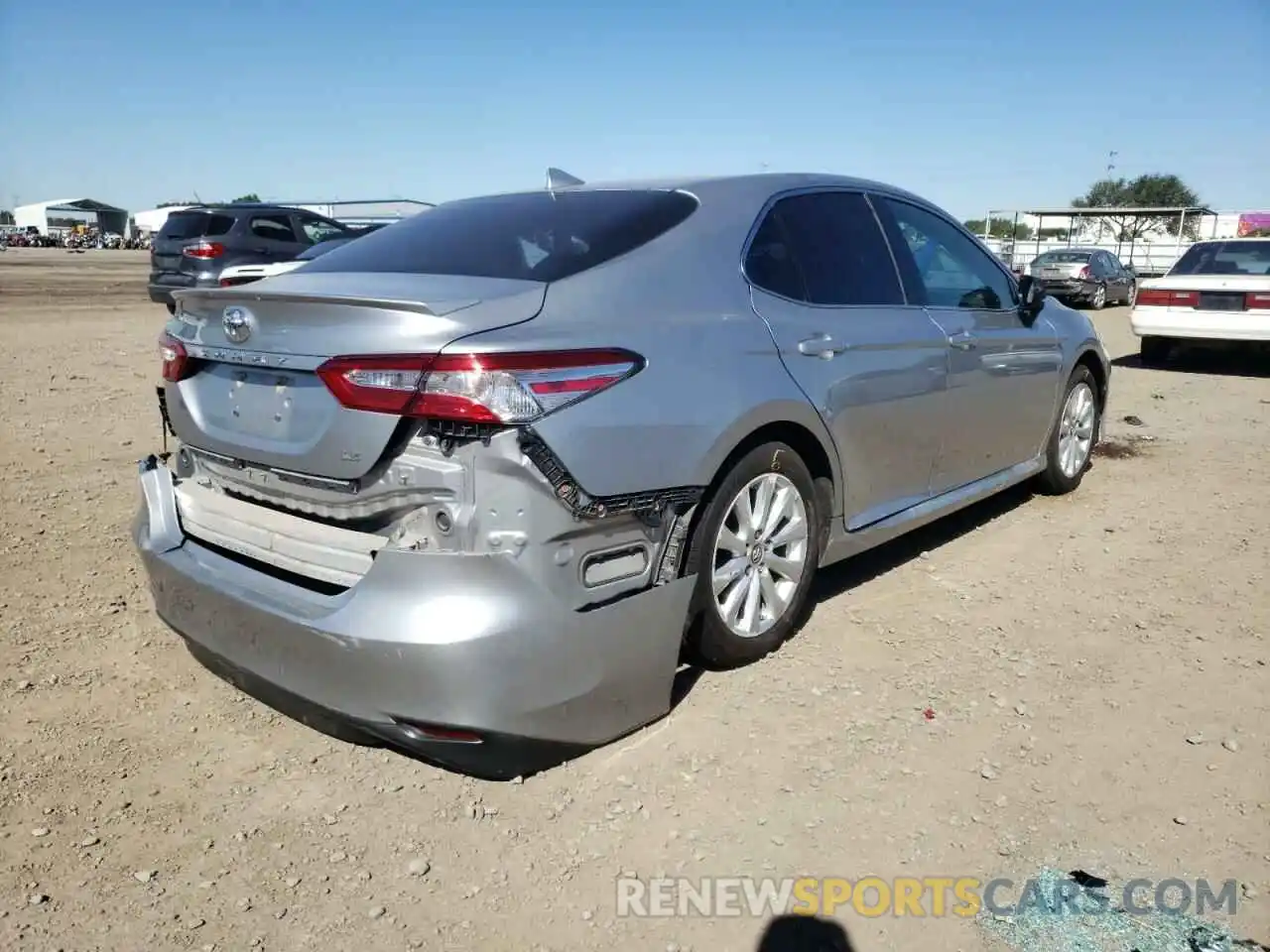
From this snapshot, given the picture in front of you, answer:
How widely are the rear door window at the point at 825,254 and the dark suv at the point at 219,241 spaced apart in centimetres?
1179

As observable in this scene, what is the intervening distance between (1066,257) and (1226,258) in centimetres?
1274

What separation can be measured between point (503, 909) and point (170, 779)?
112 cm

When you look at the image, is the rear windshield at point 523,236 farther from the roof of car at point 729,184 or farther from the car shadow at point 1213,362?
the car shadow at point 1213,362

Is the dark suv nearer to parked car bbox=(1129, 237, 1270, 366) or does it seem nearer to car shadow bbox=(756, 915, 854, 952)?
parked car bbox=(1129, 237, 1270, 366)

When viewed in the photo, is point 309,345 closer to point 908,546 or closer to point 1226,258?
point 908,546

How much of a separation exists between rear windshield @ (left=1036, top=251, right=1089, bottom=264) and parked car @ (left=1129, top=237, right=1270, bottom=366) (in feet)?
39.5

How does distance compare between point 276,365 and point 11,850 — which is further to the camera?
point 276,365

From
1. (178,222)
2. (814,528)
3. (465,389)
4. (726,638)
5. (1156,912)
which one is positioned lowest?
(1156,912)

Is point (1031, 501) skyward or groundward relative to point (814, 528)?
groundward

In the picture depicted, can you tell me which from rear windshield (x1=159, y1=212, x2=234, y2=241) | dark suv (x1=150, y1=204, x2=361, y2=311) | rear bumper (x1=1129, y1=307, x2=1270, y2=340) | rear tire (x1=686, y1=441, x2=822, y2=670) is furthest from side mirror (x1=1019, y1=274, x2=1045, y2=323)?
rear windshield (x1=159, y1=212, x2=234, y2=241)

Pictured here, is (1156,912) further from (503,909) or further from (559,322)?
(559,322)

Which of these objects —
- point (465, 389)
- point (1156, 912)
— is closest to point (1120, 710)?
point (1156, 912)

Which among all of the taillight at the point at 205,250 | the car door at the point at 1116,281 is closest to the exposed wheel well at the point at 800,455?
the taillight at the point at 205,250

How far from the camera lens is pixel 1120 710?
3242mm
